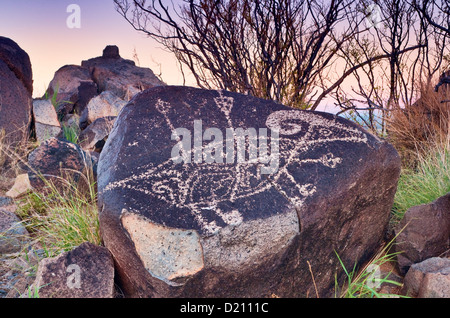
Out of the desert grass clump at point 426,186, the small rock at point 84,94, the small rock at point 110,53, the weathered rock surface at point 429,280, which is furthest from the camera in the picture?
the small rock at point 110,53

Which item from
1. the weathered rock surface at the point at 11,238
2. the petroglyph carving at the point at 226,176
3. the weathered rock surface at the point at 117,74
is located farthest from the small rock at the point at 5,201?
the weathered rock surface at the point at 117,74

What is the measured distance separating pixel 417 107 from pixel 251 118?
310cm

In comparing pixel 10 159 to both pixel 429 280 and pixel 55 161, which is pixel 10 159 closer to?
pixel 55 161

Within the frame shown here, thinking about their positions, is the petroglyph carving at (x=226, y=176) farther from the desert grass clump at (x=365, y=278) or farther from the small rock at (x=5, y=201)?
the small rock at (x=5, y=201)

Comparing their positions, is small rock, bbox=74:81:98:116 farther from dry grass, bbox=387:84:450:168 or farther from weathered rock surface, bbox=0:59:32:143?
dry grass, bbox=387:84:450:168

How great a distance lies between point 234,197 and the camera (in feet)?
7.88

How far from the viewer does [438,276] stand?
2500mm

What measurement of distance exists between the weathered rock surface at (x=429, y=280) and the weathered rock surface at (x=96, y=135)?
4445 millimetres

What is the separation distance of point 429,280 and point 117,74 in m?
7.98

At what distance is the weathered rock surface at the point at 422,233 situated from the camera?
306cm

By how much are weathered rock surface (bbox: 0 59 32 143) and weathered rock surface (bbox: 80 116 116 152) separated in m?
0.87

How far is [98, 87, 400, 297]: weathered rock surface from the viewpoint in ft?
7.31
